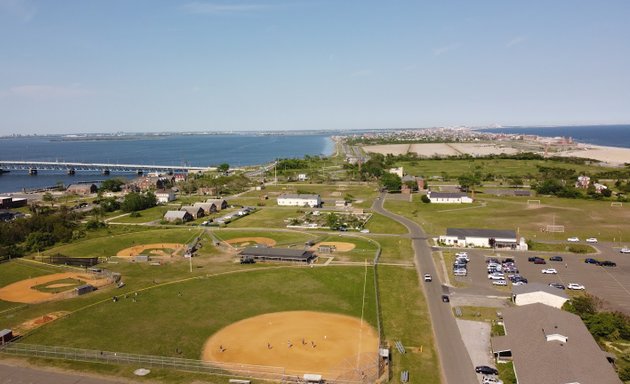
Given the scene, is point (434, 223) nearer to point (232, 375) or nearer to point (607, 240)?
point (607, 240)

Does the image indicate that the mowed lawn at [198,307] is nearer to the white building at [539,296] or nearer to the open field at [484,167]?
the white building at [539,296]

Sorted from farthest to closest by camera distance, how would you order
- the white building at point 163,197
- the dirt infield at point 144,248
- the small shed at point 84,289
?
1. the white building at point 163,197
2. the dirt infield at point 144,248
3. the small shed at point 84,289

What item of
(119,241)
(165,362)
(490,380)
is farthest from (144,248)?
(490,380)

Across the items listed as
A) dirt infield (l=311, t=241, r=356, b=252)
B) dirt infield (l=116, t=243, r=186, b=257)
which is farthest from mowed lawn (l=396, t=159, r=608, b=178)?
dirt infield (l=116, t=243, r=186, b=257)

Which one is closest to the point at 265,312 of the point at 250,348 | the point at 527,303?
the point at 250,348

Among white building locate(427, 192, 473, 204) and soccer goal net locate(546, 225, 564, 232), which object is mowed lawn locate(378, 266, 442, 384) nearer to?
soccer goal net locate(546, 225, 564, 232)

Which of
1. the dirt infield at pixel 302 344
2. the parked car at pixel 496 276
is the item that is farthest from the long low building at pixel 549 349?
the parked car at pixel 496 276

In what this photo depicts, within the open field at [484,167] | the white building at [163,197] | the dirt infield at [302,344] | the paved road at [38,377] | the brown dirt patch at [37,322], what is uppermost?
the open field at [484,167]
